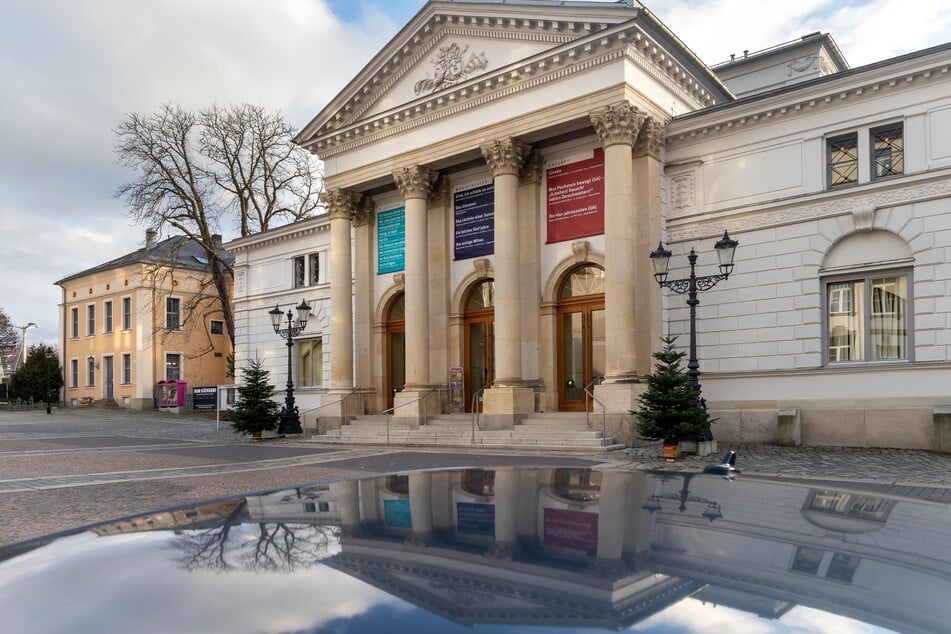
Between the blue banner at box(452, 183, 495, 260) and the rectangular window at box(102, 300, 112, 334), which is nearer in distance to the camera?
the blue banner at box(452, 183, 495, 260)

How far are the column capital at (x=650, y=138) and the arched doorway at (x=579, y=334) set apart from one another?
3.56 meters

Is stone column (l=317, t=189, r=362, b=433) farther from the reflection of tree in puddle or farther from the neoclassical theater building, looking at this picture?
the reflection of tree in puddle

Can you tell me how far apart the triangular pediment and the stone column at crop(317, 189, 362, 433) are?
2.22 meters

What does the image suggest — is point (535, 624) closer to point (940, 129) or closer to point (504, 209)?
point (940, 129)

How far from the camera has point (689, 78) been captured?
2125 cm

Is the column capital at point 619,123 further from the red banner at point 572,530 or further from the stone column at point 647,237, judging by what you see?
the red banner at point 572,530

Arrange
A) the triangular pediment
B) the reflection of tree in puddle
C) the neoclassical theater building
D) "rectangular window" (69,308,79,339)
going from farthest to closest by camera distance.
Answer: "rectangular window" (69,308,79,339) → the triangular pediment → the neoclassical theater building → the reflection of tree in puddle

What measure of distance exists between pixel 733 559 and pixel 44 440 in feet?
88.1

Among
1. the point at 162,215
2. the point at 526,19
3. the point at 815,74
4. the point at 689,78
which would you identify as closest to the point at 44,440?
the point at 162,215

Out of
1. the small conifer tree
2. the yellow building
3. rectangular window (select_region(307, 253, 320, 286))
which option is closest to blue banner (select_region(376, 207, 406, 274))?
rectangular window (select_region(307, 253, 320, 286))

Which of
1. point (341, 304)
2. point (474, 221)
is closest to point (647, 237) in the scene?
point (474, 221)

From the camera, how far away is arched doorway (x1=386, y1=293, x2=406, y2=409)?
26688 mm

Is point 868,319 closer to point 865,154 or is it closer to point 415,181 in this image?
point 865,154

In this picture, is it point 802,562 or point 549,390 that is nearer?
point 802,562
